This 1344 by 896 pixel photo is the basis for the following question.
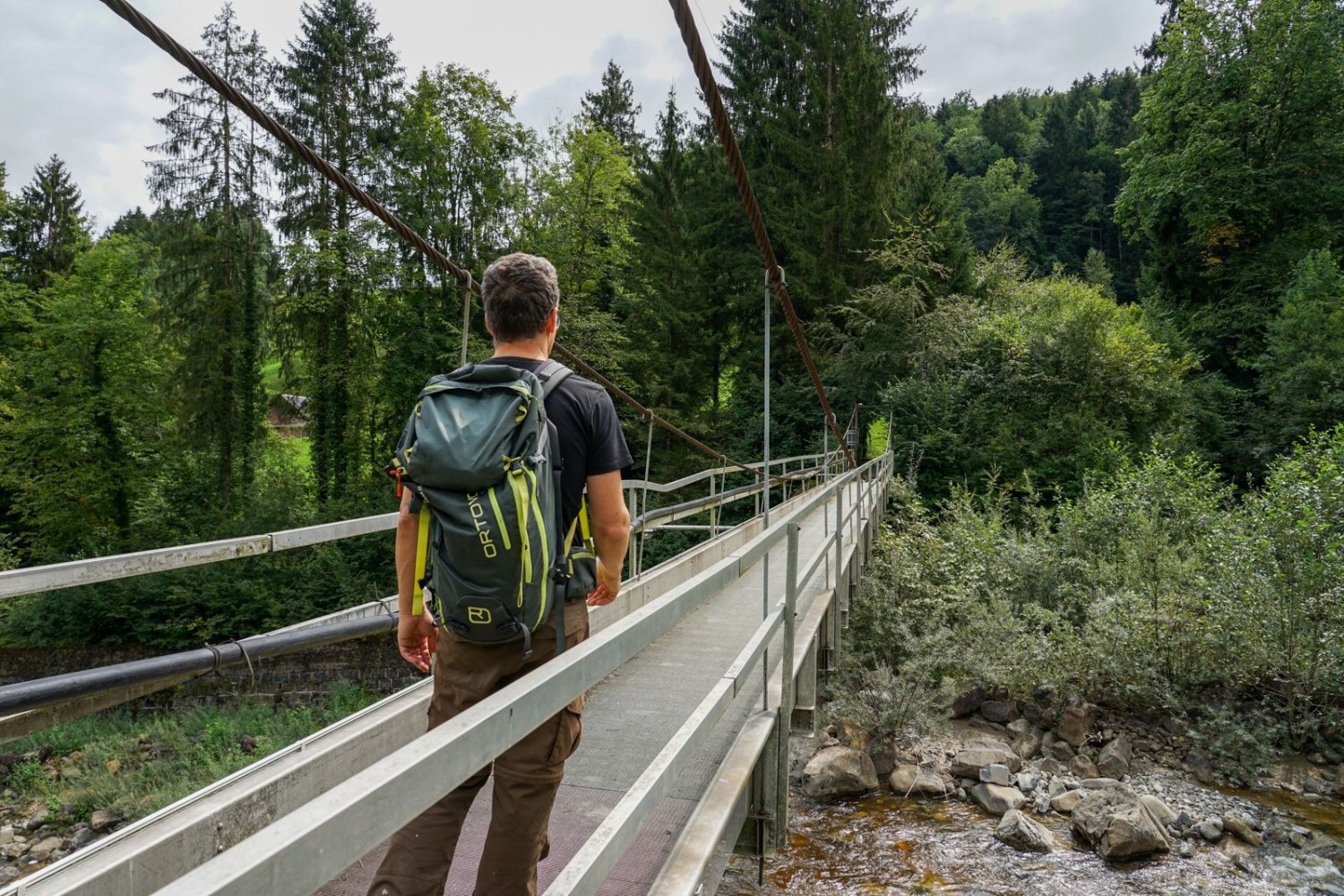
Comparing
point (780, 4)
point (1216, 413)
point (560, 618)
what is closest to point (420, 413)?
point (560, 618)

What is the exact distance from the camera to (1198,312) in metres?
22.2

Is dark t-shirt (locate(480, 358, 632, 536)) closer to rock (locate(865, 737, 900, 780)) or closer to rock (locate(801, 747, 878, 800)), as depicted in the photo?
rock (locate(801, 747, 878, 800))

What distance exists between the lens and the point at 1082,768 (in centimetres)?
813

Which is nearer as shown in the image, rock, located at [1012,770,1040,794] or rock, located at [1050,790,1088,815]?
rock, located at [1050,790,1088,815]

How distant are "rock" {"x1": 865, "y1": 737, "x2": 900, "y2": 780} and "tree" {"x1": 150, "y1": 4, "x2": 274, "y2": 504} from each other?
1747 centimetres

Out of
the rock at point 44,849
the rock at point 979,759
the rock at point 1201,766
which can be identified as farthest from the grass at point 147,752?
the rock at point 1201,766

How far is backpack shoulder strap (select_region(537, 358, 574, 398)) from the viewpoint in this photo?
1629mm

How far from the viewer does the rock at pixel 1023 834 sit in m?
6.54

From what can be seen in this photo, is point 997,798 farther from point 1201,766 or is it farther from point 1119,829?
point 1201,766

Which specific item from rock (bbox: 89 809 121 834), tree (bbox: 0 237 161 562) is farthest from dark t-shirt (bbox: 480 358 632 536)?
tree (bbox: 0 237 161 562)

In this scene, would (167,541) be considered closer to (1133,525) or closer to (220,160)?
(220,160)

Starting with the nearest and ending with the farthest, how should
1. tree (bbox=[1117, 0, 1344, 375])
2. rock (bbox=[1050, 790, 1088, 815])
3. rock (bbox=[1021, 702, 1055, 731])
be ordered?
rock (bbox=[1050, 790, 1088, 815]), rock (bbox=[1021, 702, 1055, 731]), tree (bbox=[1117, 0, 1344, 375])

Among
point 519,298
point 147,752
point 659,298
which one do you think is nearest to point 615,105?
point 659,298

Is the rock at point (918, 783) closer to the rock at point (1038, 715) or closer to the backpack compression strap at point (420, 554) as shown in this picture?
the rock at point (1038, 715)
